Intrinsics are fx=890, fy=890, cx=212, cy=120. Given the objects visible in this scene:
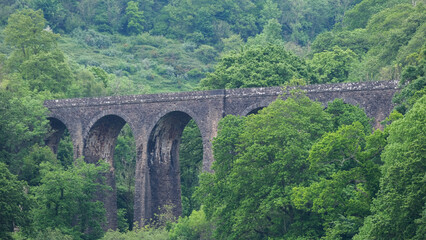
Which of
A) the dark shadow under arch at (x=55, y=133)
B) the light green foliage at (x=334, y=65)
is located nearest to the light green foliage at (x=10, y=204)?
the dark shadow under arch at (x=55, y=133)

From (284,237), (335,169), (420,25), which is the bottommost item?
(284,237)

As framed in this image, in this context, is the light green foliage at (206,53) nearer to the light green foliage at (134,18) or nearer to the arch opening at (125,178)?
the light green foliage at (134,18)

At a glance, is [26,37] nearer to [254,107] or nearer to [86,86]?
[86,86]

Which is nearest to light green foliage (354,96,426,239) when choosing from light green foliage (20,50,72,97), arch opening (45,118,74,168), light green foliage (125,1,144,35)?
arch opening (45,118,74,168)

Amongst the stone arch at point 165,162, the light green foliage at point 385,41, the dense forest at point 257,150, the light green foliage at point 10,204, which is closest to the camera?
the dense forest at point 257,150

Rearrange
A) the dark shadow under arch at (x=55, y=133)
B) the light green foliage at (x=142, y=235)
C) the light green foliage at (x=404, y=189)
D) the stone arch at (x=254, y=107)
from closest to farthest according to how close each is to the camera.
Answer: the light green foliage at (x=404, y=189), the light green foliage at (x=142, y=235), the stone arch at (x=254, y=107), the dark shadow under arch at (x=55, y=133)

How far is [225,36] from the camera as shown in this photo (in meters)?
Result: 109

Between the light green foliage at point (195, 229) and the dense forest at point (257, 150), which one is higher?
the dense forest at point (257, 150)

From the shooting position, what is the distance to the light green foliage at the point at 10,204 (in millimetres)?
39844

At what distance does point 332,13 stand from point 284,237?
77.7 meters

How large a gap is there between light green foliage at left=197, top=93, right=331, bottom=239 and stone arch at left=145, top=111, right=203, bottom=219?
12.5 meters

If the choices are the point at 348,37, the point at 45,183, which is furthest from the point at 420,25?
the point at 45,183

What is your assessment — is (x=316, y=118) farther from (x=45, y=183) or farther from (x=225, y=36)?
(x=225, y=36)

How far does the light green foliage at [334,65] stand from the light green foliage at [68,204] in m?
19.3
